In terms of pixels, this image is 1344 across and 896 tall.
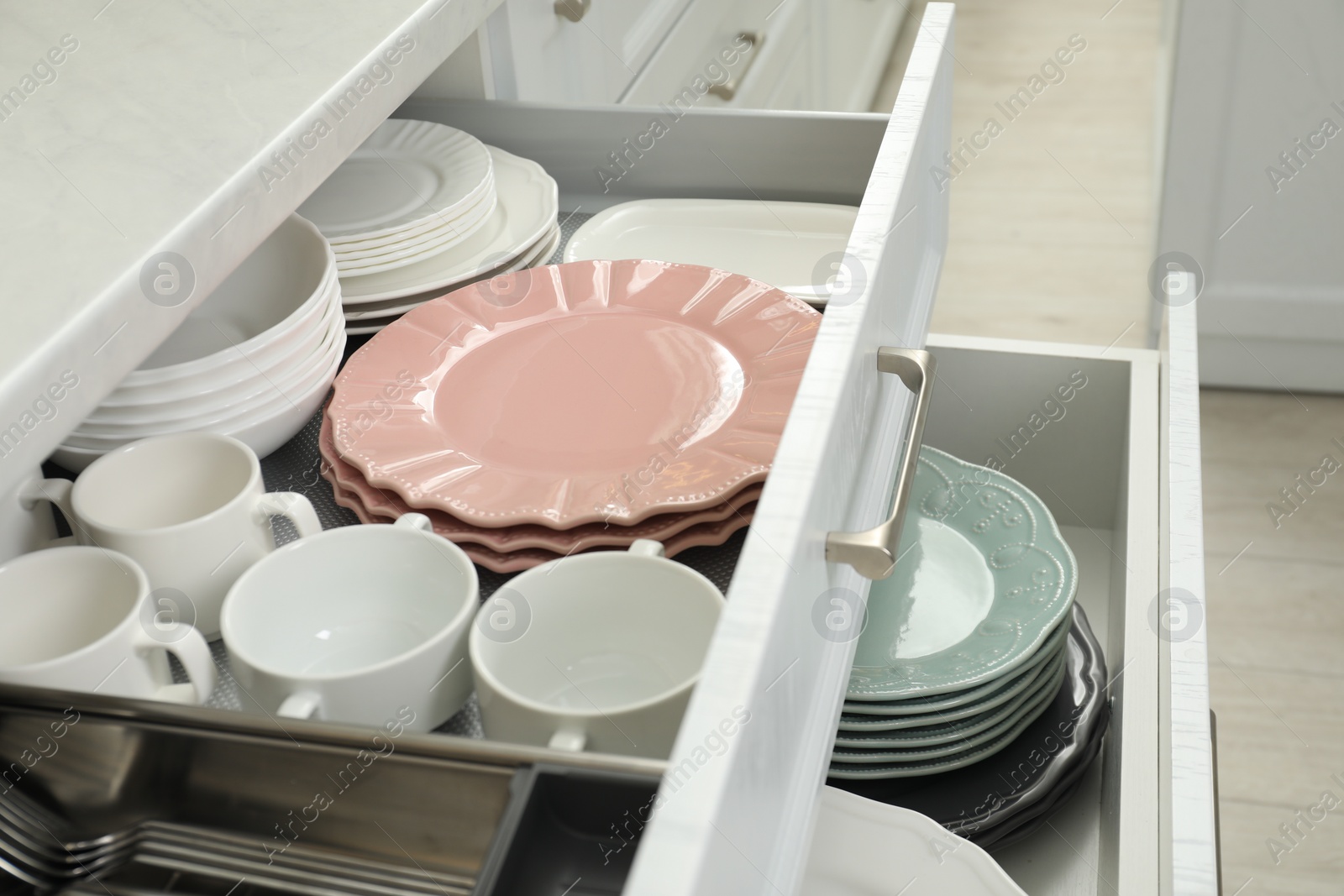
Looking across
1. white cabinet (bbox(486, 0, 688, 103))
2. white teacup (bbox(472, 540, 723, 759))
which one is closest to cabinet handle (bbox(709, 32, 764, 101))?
white cabinet (bbox(486, 0, 688, 103))

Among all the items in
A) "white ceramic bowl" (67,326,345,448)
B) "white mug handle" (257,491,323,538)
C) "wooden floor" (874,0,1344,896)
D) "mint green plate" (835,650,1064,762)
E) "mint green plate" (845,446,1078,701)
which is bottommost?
"wooden floor" (874,0,1344,896)

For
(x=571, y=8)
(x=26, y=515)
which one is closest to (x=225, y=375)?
(x=26, y=515)

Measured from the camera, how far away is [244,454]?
669 millimetres

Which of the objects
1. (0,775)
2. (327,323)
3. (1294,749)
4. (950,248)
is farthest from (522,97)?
(950,248)

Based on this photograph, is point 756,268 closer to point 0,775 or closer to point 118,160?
point 118,160

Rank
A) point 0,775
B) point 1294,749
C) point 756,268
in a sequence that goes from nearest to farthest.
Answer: point 0,775 < point 756,268 < point 1294,749

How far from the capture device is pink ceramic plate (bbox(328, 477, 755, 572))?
25.6 inches

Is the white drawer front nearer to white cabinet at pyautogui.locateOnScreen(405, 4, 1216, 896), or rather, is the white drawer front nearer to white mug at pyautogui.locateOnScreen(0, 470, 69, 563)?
white cabinet at pyautogui.locateOnScreen(405, 4, 1216, 896)

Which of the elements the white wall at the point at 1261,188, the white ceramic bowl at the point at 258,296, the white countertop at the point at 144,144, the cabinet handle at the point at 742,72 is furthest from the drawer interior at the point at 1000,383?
the white wall at the point at 1261,188

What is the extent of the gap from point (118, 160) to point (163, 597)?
223 millimetres

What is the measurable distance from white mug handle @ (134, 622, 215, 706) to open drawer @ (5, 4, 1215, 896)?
5 centimetres

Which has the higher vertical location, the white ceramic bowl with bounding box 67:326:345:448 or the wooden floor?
the white ceramic bowl with bounding box 67:326:345:448

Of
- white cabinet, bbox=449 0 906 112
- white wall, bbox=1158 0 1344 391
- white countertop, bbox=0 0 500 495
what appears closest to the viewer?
white countertop, bbox=0 0 500 495

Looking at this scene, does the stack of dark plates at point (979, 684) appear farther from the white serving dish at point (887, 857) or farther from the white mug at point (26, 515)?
the white mug at point (26, 515)
